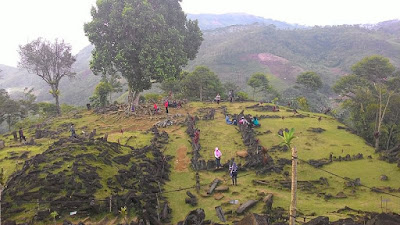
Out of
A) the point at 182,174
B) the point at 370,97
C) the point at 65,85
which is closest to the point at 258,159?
the point at 182,174

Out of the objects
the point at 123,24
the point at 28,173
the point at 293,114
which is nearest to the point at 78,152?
the point at 28,173

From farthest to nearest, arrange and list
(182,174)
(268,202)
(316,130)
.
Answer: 1. (316,130)
2. (182,174)
3. (268,202)

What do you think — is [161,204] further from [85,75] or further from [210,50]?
[85,75]

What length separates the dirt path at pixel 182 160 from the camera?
22712 mm

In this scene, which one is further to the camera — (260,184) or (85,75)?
(85,75)

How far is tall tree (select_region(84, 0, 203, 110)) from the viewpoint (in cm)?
3266

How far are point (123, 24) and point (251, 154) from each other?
824 inches

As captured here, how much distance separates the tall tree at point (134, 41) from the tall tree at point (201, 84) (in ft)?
64.2

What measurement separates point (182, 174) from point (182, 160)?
100 inches

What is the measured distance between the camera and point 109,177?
55.7 ft

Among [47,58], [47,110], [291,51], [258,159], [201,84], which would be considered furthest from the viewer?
[291,51]

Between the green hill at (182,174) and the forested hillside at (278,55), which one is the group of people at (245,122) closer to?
the green hill at (182,174)

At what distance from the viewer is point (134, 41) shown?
34.2 meters

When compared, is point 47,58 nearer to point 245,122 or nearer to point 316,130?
point 245,122
